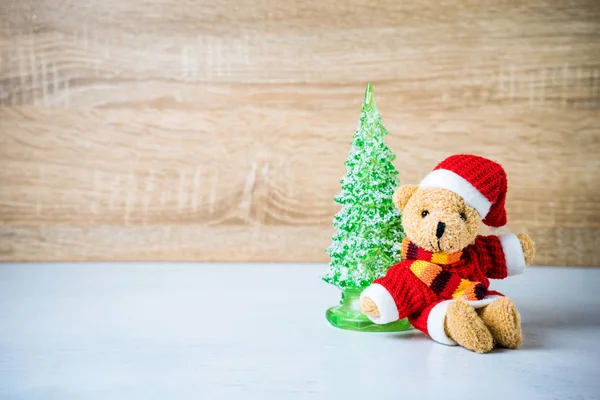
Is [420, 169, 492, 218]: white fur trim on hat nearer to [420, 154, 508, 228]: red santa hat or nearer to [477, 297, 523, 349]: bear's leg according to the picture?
[420, 154, 508, 228]: red santa hat

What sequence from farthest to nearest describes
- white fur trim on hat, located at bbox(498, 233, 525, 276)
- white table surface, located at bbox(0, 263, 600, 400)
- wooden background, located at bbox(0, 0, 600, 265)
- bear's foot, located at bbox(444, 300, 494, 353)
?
wooden background, located at bbox(0, 0, 600, 265)
white fur trim on hat, located at bbox(498, 233, 525, 276)
bear's foot, located at bbox(444, 300, 494, 353)
white table surface, located at bbox(0, 263, 600, 400)

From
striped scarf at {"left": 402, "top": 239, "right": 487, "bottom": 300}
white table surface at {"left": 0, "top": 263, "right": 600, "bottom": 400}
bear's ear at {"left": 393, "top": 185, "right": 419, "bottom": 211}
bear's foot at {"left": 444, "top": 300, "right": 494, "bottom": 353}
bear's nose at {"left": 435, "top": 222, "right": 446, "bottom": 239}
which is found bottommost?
white table surface at {"left": 0, "top": 263, "right": 600, "bottom": 400}

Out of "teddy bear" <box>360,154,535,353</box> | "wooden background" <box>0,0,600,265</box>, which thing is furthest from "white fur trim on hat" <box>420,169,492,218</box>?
"wooden background" <box>0,0,600,265</box>

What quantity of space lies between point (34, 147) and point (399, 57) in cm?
71

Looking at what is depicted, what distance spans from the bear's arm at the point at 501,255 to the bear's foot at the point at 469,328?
11cm

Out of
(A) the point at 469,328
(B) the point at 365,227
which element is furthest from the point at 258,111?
(A) the point at 469,328

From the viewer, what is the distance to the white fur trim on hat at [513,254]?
0.83 m

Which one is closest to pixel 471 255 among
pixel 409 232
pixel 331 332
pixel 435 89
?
pixel 409 232

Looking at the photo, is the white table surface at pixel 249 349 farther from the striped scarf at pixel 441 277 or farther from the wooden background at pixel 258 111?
the wooden background at pixel 258 111

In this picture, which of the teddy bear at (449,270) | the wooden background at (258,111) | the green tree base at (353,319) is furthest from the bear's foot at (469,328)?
the wooden background at (258,111)

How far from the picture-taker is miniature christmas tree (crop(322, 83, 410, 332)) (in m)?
0.82

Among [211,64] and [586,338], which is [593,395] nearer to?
[586,338]

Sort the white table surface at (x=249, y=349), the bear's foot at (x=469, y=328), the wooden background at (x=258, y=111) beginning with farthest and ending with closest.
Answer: the wooden background at (x=258, y=111)
the bear's foot at (x=469, y=328)
the white table surface at (x=249, y=349)

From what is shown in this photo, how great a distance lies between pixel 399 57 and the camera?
1.35 m
